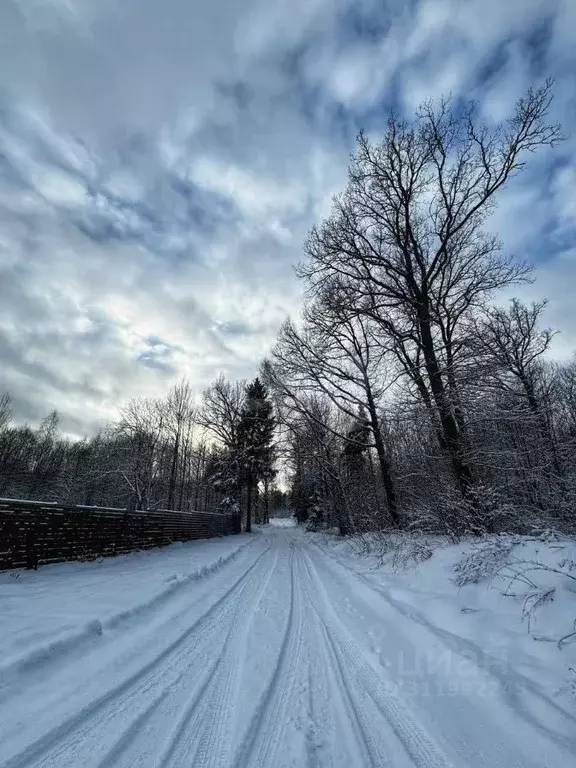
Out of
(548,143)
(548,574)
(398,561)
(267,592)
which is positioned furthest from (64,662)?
(548,143)

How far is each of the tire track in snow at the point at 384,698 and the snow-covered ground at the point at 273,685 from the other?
0.01 metres

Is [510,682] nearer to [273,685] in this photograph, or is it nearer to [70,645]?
[273,685]

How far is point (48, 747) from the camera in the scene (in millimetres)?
1902

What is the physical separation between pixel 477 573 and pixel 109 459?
1360 inches

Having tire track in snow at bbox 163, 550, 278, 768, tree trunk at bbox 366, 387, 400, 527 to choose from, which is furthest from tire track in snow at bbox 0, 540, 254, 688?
tree trunk at bbox 366, 387, 400, 527

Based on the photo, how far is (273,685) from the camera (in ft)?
9.17

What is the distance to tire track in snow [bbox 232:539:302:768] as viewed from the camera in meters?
1.94

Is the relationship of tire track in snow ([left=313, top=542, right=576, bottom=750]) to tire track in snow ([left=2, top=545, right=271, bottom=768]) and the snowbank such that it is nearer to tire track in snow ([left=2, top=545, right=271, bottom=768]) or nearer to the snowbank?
the snowbank

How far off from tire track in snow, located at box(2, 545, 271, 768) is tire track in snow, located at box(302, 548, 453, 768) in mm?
1481

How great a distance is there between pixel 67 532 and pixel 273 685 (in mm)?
6982

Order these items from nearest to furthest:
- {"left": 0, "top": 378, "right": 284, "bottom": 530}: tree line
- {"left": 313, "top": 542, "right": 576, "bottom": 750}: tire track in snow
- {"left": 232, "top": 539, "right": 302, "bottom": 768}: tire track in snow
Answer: {"left": 232, "top": 539, "right": 302, "bottom": 768}: tire track in snow, {"left": 313, "top": 542, "right": 576, "bottom": 750}: tire track in snow, {"left": 0, "top": 378, "right": 284, "bottom": 530}: tree line

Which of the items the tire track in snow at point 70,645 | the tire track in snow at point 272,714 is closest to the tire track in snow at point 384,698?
the tire track in snow at point 272,714

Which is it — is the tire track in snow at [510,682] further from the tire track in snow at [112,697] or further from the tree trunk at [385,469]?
the tree trunk at [385,469]

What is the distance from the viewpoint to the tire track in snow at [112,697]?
1.84 m
